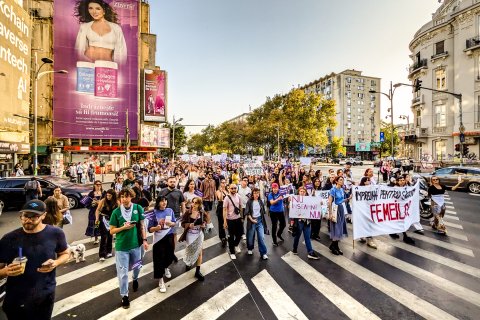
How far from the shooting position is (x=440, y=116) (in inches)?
1286

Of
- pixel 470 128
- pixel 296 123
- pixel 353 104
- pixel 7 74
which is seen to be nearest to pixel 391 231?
pixel 7 74

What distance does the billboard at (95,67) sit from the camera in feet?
118

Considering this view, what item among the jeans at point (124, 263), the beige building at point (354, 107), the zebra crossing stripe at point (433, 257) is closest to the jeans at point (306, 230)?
the zebra crossing stripe at point (433, 257)

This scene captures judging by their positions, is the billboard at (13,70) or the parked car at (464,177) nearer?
the parked car at (464,177)

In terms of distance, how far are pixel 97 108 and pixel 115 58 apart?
7.52 metres

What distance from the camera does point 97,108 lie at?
123 feet

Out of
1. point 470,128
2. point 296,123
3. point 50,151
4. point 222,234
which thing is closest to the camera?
point 222,234

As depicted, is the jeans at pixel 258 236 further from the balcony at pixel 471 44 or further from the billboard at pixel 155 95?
the billboard at pixel 155 95

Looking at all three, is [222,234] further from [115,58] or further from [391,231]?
[115,58]

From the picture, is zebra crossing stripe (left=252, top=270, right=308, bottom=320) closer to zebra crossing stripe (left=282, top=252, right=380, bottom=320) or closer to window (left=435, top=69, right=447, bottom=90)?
zebra crossing stripe (left=282, top=252, right=380, bottom=320)

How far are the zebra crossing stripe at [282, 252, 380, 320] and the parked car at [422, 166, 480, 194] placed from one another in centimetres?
1475

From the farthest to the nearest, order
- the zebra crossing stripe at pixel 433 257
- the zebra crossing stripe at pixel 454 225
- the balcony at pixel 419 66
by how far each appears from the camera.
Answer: the balcony at pixel 419 66 → the zebra crossing stripe at pixel 454 225 → the zebra crossing stripe at pixel 433 257

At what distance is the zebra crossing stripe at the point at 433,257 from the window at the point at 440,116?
104 feet

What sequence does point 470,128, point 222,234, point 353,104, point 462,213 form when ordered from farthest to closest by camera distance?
point 353,104, point 470,128, point 462,213, point 222,234
